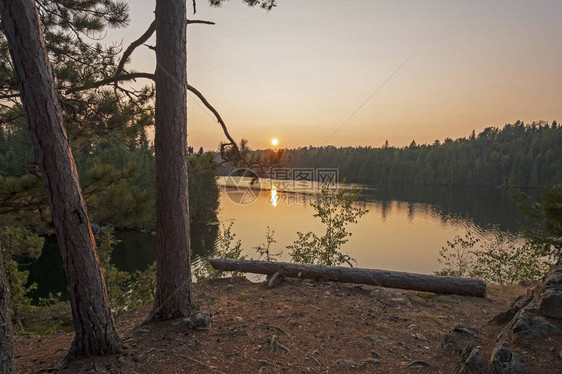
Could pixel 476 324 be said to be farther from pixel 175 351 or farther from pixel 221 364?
pixel 175 351

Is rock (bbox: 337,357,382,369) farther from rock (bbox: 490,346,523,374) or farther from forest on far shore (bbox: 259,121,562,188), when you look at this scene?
forest on far shore (bbox: 259,121,562,188)

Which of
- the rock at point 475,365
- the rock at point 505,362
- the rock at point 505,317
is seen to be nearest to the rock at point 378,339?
the rock at point 475,365

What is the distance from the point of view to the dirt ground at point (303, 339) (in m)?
3.57

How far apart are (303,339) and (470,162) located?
361ft

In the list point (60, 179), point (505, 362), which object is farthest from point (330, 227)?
point (60, 179)

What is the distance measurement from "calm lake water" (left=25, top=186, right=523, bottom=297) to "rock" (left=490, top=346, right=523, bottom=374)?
13.0 m

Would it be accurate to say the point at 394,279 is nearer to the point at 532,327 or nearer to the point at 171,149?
the point at 532,327

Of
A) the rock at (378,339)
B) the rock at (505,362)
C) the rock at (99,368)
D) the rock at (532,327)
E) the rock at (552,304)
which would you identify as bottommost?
the rock at (378,339)

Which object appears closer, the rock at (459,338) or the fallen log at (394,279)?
the rock at (459,338)

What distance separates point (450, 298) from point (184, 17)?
7.82 metres

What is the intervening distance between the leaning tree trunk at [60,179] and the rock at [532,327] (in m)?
4.77

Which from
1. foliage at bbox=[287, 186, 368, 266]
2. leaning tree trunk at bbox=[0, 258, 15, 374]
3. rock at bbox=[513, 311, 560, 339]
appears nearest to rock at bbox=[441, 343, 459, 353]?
rock at bbox=[513, 311, 560, 339]

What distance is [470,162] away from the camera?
311 ft

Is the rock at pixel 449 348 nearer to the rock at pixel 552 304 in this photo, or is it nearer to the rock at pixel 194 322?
the rock at pixel 552 304
